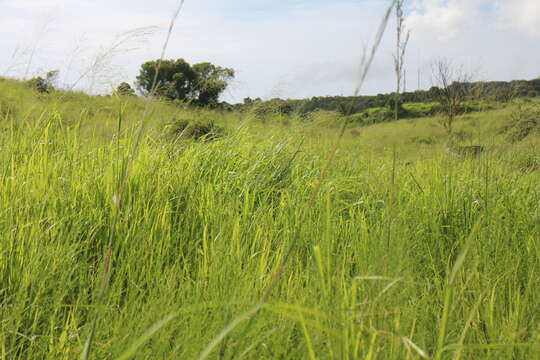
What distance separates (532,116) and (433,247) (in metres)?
2.14

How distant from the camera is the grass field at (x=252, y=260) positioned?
1.10m

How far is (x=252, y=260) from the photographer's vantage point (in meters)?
1.58

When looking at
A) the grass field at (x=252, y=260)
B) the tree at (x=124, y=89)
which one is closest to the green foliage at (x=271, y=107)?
the grass field at (x=252, y=260)

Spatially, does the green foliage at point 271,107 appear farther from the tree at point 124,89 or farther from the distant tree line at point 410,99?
the tree at point 124,89

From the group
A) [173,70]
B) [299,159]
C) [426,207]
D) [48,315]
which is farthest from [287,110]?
[173,70]

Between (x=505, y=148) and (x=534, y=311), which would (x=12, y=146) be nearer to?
(x=534, y=311)

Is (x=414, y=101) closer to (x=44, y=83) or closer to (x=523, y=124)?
(x=523, y=124)

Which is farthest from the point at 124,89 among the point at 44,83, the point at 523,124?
the point at 523,124

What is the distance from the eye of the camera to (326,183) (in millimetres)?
2713

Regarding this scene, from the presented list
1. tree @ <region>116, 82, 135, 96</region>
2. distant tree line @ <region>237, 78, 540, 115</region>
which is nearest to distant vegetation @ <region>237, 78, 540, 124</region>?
distant tree line @ <region>237, 78, 540, 115</region>

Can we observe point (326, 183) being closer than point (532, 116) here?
Yes

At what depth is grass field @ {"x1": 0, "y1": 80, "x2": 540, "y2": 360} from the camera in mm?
1099

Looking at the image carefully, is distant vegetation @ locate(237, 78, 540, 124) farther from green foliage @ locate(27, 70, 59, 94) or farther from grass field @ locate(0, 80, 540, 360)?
green foliage @ locate(27, 70, 59, 94)

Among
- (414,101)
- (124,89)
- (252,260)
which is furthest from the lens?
(414,101)
